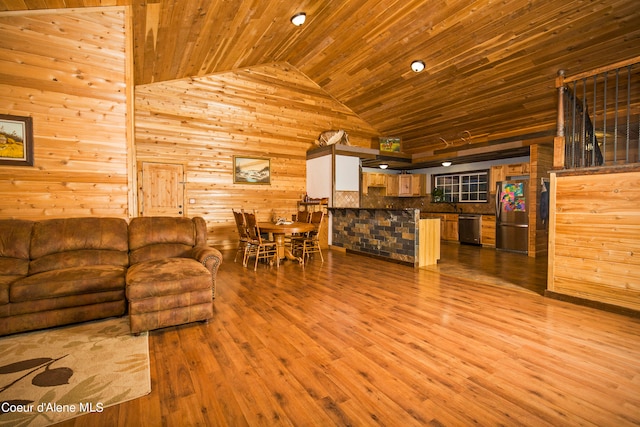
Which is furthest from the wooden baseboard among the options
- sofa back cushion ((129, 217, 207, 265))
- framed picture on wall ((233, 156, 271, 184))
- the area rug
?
framed picture on wall ((233, 156, 271, 184))

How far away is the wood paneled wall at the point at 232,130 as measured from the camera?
20.2 feet

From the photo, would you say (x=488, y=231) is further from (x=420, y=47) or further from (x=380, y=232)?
(x=420, y=47)

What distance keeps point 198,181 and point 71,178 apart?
2944mm

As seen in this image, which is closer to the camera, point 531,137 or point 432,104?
point 531,137

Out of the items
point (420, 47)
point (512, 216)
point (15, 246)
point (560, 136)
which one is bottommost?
point (15, 246)

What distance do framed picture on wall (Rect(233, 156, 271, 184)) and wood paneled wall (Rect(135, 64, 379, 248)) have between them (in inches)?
4.5

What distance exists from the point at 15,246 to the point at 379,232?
5089 millimetres

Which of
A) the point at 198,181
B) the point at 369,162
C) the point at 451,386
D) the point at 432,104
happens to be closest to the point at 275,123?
the point at 198,181

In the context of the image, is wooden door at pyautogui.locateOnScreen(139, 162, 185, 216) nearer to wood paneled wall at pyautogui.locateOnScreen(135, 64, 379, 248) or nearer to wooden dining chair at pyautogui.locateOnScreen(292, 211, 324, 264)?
wood paneled wall at pyautogui.locateOnScreen(135, 64, 379, 248)

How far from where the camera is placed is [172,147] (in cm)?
632

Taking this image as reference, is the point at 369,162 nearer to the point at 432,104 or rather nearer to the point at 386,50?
the point at 432,104

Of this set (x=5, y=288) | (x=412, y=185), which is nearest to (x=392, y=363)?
(x=5, y=288)

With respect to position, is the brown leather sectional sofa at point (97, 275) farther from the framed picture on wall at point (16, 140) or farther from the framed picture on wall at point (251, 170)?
the framed picture on wall at point (251, 170)

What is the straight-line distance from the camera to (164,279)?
2607 mm
